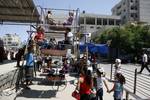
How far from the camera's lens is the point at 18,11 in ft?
86.1

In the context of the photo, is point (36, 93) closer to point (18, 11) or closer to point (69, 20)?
point (69, 20)

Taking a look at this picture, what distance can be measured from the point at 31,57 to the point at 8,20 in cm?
1555

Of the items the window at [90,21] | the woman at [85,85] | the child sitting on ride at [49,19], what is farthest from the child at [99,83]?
the window at [90,21]

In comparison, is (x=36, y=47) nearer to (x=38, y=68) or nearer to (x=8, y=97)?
(x=8, y=97)

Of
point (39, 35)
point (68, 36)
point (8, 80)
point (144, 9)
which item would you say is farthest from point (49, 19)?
point (144, 9)

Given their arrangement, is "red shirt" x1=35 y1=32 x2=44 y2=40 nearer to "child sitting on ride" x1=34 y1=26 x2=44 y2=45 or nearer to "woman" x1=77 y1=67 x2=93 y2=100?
"child sitting on ride" x1=34 y1=26 x2=44 y2=45

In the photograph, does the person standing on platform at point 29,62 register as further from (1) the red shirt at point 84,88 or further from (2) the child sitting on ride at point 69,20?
(1) the red shirt at point 84,88

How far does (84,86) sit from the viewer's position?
33.7ft

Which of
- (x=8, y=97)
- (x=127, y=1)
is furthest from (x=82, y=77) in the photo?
(x=127, y=1)

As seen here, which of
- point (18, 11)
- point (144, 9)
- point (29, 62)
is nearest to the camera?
point (29, 62)

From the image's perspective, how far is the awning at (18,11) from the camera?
71.6ft

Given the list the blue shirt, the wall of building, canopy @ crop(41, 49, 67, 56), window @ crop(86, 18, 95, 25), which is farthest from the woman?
window @ crop(86, 18, 95, 25)

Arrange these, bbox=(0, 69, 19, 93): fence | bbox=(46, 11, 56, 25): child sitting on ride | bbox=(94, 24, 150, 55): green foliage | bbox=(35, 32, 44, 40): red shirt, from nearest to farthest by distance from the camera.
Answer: bbox=(0, 69, 19, 93): fence → bbox=(35, 32, 44, 40): red shirt → bbox=(46, 11, 56, 25): child sitting on ride → bbox=(94, 24, 150, 55): green foliage

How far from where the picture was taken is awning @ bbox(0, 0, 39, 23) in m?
21.8
